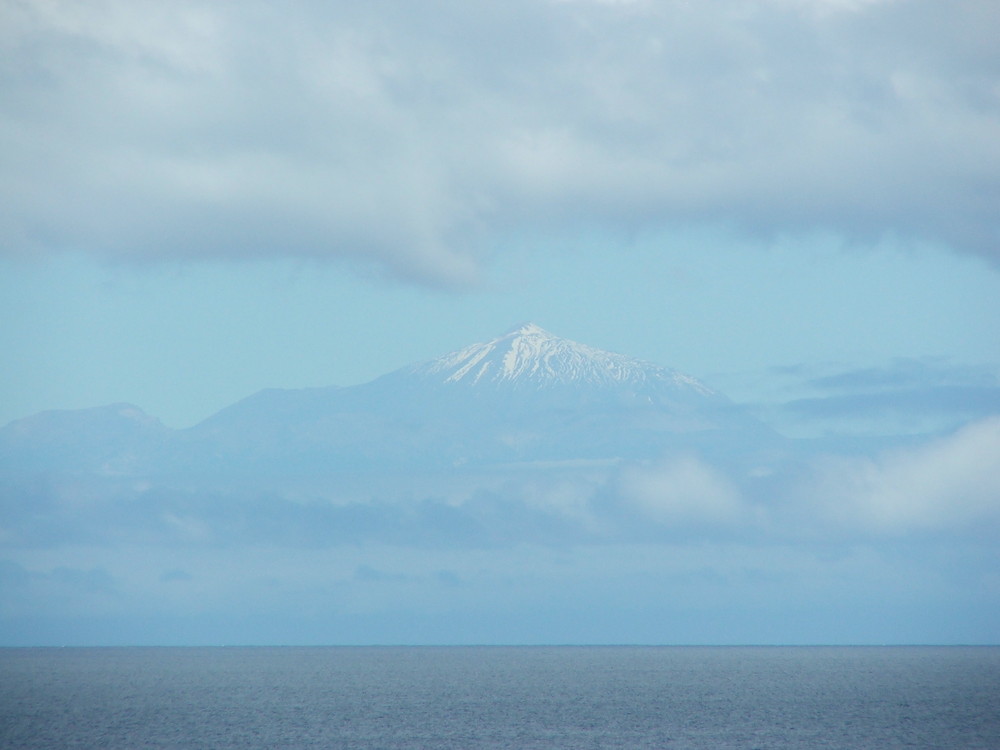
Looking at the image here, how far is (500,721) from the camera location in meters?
130

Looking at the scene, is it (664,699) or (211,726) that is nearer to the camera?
(211,726)

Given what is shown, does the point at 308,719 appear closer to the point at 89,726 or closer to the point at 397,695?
the point at 89,726

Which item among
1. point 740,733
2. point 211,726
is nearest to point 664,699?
point 740,733

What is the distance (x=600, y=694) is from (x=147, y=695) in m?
71.9

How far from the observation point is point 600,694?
615 ft

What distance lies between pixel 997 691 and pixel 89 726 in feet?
490

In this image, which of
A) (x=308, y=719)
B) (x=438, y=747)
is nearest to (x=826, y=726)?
(x=438, y=747)

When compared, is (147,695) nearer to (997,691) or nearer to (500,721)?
(500,721)

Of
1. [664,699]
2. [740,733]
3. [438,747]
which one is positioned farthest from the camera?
[664,699]

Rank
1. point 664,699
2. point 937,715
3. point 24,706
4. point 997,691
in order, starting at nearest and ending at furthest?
point 937,715
point 24,706
point 664,699
point 997,691

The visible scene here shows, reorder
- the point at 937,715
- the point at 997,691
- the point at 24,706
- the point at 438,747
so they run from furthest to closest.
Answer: the point at 997,691 < the point at 24,706 < the point at 937,715 < the point at 438,747

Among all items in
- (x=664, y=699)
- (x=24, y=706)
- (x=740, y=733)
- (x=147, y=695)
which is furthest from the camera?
(x=147, y=695)

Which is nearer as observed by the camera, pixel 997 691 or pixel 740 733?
pixel 740 733

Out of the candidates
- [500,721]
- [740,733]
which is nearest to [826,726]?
[740,733]
